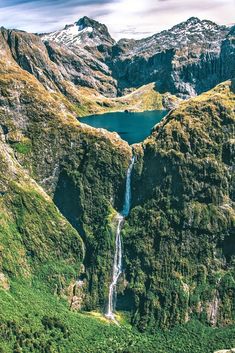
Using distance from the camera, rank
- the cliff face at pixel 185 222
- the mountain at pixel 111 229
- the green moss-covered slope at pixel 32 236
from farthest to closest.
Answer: the green moss-covered slope at pixel 32 236, the cliff face at pixel 185 222, the mountain at pixel 111 229

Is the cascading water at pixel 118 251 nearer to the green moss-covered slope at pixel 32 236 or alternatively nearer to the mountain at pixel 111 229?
the mountain at pixel 111 229

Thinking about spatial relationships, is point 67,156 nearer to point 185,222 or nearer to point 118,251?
point 118,251

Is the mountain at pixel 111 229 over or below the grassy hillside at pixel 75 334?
over

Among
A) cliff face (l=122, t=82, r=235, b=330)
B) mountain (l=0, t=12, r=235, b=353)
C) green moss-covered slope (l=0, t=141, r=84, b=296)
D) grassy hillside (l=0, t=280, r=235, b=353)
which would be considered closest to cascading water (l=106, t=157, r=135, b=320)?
mountain (l=0, t=12, r=235, b=353)

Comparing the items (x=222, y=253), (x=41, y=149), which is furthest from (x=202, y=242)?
(x=41, y=149)

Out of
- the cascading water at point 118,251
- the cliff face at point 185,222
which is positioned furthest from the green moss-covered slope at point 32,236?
the cliff face at point 185,222

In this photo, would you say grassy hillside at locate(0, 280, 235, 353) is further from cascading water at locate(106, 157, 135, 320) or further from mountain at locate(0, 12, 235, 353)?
cascading water at locate(106, 157, 135, 320)

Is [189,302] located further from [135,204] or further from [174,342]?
[135,204]

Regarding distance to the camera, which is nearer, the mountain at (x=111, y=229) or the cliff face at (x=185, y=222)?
the mountain at (x=111, y=229)
